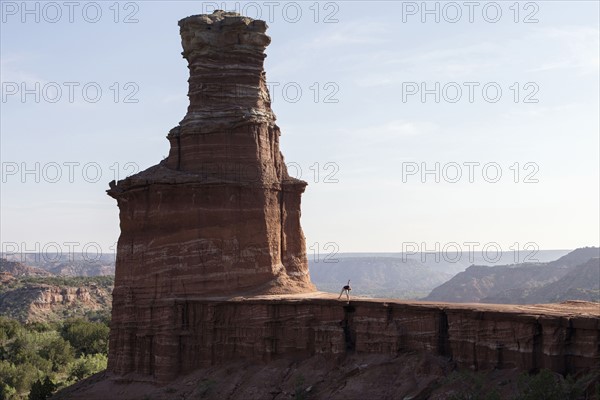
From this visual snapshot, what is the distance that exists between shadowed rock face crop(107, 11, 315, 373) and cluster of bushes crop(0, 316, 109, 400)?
37.1 feet

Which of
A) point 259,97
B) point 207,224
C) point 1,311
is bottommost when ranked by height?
point 1,311

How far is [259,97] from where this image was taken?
45.6 m

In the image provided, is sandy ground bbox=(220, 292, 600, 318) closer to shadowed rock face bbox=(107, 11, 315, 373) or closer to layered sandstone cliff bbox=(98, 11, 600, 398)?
layered sandstone cliff bbox=(98, 11, 600, 398)

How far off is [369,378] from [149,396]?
12.5 meters

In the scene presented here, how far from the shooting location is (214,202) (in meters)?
43.2

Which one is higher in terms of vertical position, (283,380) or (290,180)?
(290,180)

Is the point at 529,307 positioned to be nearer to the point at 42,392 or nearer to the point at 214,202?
the point at 214,202

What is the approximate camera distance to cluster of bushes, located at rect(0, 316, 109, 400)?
5903 centimetres

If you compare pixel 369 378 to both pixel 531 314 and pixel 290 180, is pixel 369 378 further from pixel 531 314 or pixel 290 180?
pixel 290 180

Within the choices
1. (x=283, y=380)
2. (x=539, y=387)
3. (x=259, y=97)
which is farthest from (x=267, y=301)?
(x=539, y=387)

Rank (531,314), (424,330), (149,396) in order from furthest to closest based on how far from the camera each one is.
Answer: (149,396), (424,330), (531,314)

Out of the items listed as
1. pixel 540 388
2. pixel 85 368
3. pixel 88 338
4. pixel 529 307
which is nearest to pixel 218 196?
pixel 529 307

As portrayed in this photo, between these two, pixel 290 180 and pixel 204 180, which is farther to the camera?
pixel 290 180

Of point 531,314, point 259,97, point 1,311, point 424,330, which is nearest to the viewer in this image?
point 531,314
